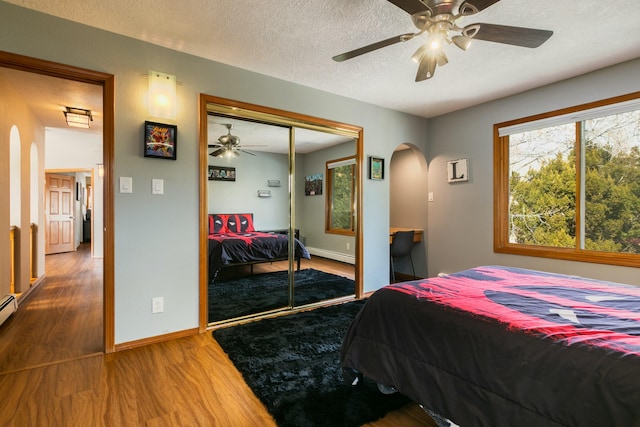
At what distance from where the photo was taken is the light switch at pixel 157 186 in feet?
8.04

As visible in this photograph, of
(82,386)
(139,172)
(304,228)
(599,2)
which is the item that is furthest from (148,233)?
(599,2)

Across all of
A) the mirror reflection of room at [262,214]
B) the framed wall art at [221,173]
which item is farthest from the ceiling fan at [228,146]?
the framed wall art at [221,173]

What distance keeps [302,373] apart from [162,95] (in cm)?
234

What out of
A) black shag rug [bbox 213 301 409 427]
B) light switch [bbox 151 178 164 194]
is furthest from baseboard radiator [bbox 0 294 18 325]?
black shag rug [bbox 213 301 409 427]

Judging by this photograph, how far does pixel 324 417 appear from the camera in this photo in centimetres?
157

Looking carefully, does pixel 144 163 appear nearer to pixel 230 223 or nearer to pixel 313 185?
pixel 230 223

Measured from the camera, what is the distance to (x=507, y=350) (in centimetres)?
115

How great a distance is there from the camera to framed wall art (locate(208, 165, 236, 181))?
2.91 metres

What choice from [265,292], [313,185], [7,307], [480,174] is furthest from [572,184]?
[7,307]

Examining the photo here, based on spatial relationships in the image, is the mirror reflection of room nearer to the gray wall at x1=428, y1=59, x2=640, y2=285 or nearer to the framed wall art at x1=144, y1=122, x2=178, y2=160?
the framed wall art at x1=144, y1=122, x2=178, y2=160

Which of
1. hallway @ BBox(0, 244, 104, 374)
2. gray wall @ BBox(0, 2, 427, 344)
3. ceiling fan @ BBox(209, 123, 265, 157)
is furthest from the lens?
ceiling fan @ BBox(209, 123, 265, 157)

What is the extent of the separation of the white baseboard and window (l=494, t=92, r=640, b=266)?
1.75 meters

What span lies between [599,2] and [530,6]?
0.42m

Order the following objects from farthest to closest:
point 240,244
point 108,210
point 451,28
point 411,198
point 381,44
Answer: point 411,198, point 240,244, point 108,210, point 381,44, point 451,28
